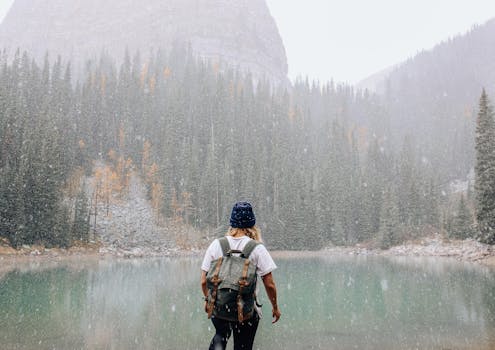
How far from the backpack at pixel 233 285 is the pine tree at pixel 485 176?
129ft

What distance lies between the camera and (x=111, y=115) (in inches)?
3794

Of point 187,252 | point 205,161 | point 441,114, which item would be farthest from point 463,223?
point 441,114

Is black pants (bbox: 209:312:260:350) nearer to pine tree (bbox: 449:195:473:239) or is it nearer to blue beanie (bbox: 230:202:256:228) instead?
blue beanie (bbox: 230:202:256:228)

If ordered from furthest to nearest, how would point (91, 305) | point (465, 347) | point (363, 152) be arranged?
1. point (363, 152)
2. point (91, 305)
3. point (465, 347)

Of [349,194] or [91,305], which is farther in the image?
[349,194]

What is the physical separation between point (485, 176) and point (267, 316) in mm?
32105

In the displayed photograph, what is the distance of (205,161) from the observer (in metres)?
88.9

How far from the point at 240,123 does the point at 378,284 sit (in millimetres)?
80466

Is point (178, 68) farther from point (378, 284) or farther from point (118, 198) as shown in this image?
point (378, 284)

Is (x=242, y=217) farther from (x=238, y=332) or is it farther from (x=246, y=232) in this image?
(x=238, y=332)

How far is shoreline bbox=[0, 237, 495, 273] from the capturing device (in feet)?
137

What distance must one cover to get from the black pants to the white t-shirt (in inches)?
24.5

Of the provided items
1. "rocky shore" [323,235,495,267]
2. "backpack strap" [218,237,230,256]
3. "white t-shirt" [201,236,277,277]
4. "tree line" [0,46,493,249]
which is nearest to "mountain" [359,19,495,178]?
"tree line" [0,46,493,249]

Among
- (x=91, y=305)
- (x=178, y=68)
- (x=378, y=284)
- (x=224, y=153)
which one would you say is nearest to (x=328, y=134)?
(x=224, y=153)
